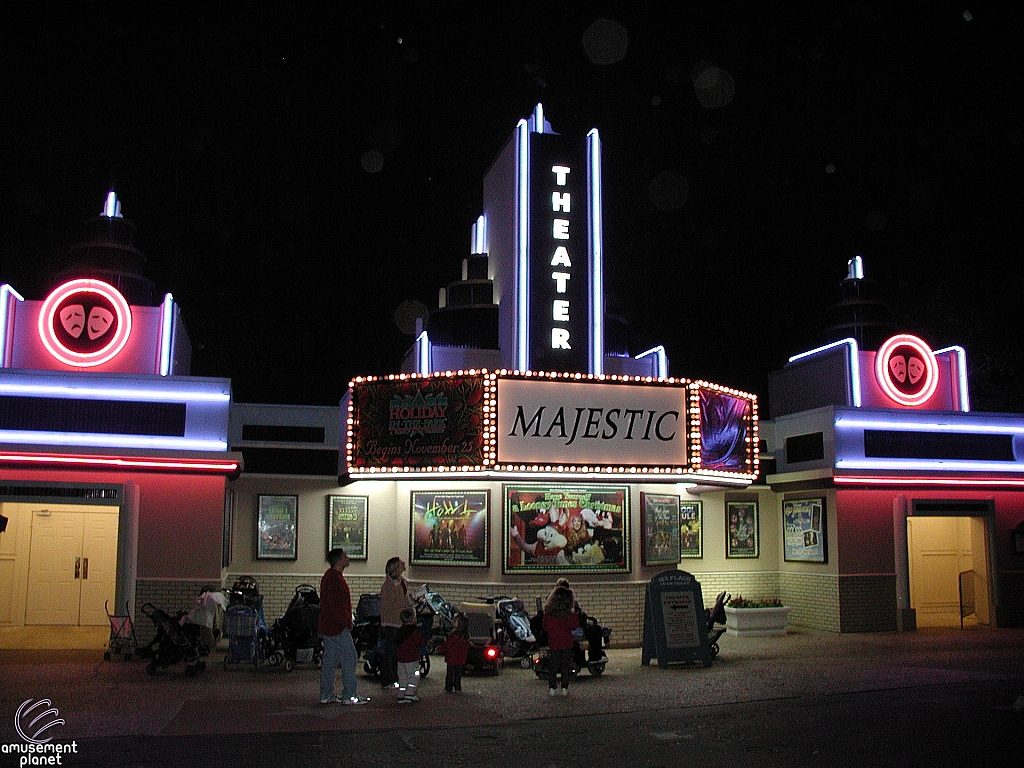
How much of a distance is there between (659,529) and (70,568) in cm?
1328

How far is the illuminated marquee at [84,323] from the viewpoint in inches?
713

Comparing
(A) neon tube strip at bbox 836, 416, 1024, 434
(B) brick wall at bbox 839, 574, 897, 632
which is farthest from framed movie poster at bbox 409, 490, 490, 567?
(A) neon tube strip at bbox 836, 416, 1024, 434

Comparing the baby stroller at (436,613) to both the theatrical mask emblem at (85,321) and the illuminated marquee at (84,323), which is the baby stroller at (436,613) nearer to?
the illuminated marquee at (84,323)

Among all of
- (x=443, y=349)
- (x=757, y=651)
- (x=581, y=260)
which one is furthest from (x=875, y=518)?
(x=443, y=349)

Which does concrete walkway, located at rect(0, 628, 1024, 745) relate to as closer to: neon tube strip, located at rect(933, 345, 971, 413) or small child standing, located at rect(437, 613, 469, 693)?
small child standing, located at rect(437, 613, 469, 693)

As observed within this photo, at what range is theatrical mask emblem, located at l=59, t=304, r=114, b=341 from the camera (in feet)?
59.8

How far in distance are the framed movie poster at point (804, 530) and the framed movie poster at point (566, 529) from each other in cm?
578

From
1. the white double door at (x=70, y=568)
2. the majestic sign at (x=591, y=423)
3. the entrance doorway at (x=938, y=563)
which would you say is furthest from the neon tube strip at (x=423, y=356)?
the entrance doorway at (x=938, y=563)

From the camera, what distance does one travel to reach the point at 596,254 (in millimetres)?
19453

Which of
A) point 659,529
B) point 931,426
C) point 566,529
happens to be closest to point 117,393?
point 566,529

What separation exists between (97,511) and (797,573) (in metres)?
16.7

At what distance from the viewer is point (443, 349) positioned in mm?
20359

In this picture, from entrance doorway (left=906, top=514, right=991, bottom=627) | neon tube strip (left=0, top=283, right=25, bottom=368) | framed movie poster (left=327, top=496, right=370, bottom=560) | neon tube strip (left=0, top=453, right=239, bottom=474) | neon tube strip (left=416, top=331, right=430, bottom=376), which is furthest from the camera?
entrance doorway (left=906, top=514, right=991, bottom=627)
